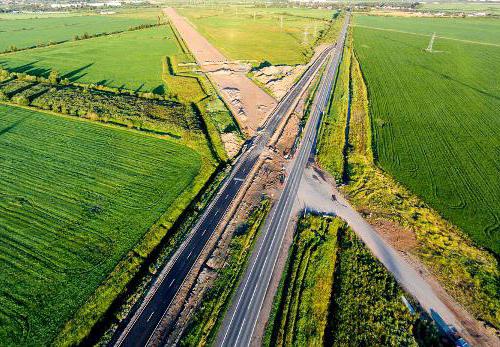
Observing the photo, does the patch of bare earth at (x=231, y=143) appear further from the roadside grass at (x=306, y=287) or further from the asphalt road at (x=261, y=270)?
the roadside grass at (x=306, y=287)

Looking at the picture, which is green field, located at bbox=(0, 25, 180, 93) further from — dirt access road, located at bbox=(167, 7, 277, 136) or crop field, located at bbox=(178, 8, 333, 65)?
crop field, located at bbox=(178, 8, 333, 65)

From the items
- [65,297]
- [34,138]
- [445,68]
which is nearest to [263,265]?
[65,297]

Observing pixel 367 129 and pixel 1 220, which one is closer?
pixel 1 220

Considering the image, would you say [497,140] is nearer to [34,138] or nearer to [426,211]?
[426,211]


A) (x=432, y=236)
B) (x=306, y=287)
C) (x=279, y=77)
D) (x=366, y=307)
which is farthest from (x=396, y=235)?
(x=279, y=77)

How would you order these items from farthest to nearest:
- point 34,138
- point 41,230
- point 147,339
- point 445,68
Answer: point 445,68 < point 34,138 < point 41,230 < point 147,339

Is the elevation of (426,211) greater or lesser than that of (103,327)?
greater

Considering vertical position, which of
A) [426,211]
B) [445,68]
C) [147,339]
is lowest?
[147,339]

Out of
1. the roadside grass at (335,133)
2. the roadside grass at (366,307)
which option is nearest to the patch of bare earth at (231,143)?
the roadside grass at (335,133)
